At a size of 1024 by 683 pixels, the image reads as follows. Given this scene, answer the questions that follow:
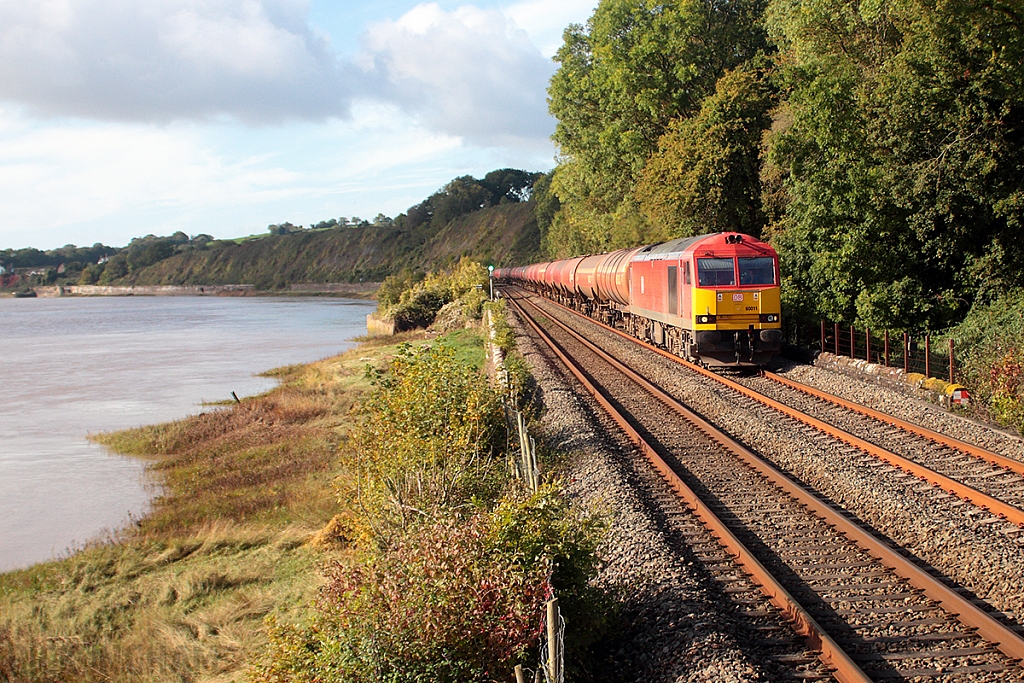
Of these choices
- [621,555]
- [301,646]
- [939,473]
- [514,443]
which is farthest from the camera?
[514,443]

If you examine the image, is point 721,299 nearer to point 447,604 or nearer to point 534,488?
point 534,488

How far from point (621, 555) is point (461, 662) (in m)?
2.90

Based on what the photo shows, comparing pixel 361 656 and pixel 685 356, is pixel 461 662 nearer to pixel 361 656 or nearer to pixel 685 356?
pixel 361 656

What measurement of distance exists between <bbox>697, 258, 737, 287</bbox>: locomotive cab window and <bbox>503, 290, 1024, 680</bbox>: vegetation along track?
746 centimetres

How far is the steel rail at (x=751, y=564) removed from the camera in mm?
5824

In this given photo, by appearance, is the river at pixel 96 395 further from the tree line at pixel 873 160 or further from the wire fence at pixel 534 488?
the tree line at pixel 873 160

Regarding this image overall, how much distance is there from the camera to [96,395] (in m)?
39.5

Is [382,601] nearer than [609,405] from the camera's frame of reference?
Yes

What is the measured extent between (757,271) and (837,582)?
43.3 feet

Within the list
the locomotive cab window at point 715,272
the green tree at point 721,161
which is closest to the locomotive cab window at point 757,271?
the locomotive cab window at point 715,272

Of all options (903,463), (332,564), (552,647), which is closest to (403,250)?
(903,463)

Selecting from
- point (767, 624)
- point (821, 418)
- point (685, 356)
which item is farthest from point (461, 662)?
point (685, 356)

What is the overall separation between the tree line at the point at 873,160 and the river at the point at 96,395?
59.8ft

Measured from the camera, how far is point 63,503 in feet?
70.7
